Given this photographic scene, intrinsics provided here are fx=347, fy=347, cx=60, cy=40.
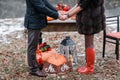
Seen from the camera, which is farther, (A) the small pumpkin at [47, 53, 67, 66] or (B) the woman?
(A) the small pumpkin at [47, 53, 67, 66]

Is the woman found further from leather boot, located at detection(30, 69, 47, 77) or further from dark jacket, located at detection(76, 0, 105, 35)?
leather boot, located at detection(30, 69, 47, 77)

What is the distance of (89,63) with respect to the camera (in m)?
5.16

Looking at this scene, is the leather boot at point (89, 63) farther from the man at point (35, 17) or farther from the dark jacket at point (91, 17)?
the man at point (35, 17)

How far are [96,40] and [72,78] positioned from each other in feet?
8.25

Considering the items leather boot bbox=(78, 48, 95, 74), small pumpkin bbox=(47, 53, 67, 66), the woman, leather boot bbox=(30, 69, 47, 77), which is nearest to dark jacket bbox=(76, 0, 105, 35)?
the woman

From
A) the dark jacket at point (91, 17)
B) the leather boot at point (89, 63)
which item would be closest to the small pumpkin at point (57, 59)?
the leather boot at point (89, 63)

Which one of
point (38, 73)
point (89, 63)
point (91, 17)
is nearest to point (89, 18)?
point (91, 17)

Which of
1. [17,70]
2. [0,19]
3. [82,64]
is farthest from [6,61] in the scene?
[0,19]

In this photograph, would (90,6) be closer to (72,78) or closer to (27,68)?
(72,78)

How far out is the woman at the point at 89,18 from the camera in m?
4.79

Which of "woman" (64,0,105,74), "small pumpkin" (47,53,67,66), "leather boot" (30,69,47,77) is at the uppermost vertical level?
"woman" (64,0,105,74)

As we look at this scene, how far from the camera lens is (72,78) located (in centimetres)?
504

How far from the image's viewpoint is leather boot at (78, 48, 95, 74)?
5.08m

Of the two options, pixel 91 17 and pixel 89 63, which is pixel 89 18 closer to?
pixel 91 17
